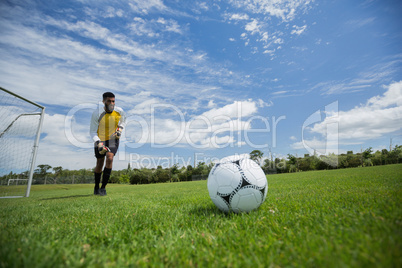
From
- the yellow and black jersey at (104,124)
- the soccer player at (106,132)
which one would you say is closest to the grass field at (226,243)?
the soccer player at (106,132)

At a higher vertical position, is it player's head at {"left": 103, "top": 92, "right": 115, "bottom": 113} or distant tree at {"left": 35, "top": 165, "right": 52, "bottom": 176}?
player's head at {"left": 103, "top": 92, "right": 115, "bottom": 113}

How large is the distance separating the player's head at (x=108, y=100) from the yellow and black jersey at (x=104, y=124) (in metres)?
0.26

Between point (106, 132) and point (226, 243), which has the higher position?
point (106, 132)

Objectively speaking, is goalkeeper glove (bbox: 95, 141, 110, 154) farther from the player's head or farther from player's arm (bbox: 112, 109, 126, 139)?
the player's head

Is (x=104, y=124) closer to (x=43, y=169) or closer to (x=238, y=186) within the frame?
(x=238, y=186)

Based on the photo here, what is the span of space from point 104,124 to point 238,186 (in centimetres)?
600

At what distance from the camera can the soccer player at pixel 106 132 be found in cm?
682

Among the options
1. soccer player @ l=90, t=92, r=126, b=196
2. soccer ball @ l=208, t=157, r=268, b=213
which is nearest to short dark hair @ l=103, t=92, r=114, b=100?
soccer player @ l=90, t=92, r=126, b=196

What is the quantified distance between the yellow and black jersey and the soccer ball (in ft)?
17.6

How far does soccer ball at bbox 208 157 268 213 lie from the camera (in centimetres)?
296

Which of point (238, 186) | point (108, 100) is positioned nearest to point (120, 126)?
point (108, 100)

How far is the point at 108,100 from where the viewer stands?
274 inches

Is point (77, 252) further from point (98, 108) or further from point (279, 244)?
point (98, 108)

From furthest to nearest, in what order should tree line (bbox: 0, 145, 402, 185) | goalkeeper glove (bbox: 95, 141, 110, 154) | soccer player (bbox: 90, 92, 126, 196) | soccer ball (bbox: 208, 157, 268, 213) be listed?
tree line (bbox: 0, 145, 402, 185) → soccer player (bbox: 90, 92, 126, 196) → goalkeeper glove (bbox: 95, 141, 110, 154) → soccer ball (bbox: 208, 157, 268, 213)
